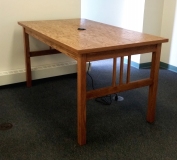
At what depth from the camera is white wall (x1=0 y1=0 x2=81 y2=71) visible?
2891 mm

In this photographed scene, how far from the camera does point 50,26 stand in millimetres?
2594

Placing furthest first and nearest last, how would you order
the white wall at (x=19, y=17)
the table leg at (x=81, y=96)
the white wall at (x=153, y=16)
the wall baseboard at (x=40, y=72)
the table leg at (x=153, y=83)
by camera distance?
the white wall at (x=153, y=16) < the wall baseboard at (x=40, y=72) < the white wall at (x=19, y=17) < the table leg at (x=153, y=83) < the table leg at (x=81, y=96)

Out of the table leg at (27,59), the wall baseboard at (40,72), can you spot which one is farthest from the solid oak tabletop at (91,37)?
the wall baseboard at (40,72)

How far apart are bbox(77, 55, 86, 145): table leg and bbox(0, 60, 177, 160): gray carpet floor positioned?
9cm

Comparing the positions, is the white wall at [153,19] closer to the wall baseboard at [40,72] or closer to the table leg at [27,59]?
the wall baseboard at [40,72]

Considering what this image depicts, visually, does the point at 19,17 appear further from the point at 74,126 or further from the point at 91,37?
the point at 74,126

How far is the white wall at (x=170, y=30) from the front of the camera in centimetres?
355

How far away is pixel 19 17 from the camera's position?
2.95m

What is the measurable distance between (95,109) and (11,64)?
3.92 feet

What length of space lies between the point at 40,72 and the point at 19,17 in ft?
2.23

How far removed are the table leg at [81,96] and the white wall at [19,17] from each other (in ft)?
4.90

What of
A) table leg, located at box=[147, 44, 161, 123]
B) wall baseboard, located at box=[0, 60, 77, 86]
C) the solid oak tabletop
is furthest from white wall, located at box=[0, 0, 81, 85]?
table leg, located at box=[147, 44, 161, 123]

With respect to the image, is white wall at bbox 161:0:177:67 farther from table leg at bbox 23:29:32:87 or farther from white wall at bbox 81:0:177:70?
table leg at bbox 23:29:32:87

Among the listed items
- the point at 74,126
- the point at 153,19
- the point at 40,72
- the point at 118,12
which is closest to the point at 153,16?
the point at 153,19
